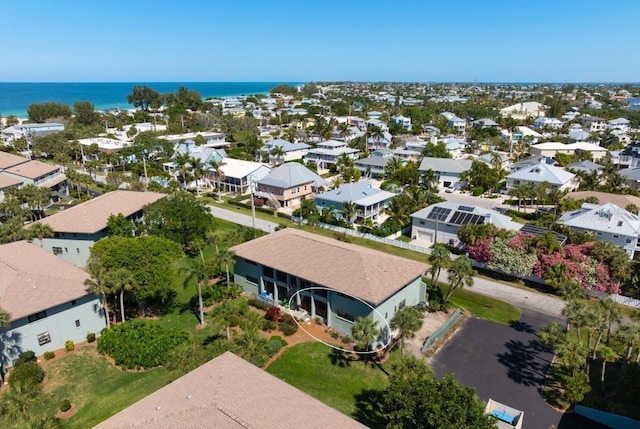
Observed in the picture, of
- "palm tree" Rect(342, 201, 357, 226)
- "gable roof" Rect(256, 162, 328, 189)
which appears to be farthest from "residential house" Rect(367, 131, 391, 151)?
"palm tree" Rect(342, 201, 357, 226)

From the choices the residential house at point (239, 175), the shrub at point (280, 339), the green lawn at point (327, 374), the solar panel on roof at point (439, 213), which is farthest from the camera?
the residential house at point (239, 175)

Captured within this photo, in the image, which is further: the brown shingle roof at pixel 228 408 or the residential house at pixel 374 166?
the residential house at pixel 374 166

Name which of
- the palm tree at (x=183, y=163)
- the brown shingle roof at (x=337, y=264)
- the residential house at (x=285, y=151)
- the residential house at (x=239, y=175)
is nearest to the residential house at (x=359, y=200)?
the residential house at (x=239, y=175)

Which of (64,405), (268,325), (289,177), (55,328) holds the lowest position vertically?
(268,325)

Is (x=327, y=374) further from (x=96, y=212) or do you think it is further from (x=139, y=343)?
(x=96, y=212)

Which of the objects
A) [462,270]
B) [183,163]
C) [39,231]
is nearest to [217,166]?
[183,163]

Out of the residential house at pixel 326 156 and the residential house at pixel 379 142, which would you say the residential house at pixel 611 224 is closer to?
the residential house at pixel 326 156
